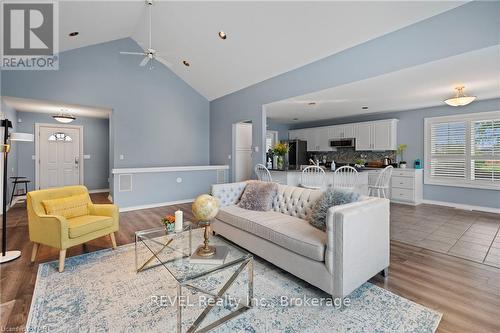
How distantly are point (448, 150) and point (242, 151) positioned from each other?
5.00m

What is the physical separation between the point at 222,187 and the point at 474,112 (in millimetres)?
5759

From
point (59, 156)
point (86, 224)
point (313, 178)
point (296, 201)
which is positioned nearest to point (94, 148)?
point (59, 156)

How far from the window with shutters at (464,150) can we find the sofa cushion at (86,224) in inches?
271

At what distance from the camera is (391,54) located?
3.24m

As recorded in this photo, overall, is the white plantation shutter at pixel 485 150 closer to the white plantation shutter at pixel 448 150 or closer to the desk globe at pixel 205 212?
the white plantation shutter at pixel 448 150

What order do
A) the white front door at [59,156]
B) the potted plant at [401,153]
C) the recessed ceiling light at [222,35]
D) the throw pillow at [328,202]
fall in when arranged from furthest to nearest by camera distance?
1. the white front door at [59,156]
2. the potted plant at [401,153]
3. the recessed ceiling light at [222,35]
4. the throw pillow at [328,202]

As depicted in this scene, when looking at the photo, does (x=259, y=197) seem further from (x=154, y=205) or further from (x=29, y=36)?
(x=29, y=36)

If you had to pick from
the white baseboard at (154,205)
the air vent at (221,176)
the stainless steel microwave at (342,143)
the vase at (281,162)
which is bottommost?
the white baseboard at (154,205)

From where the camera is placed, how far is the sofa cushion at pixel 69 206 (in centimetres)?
281

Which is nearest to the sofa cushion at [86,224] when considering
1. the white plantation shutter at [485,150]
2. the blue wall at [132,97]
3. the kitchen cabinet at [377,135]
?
the blue wall at [132,97]

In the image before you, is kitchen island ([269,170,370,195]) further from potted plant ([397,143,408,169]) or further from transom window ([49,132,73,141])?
transom window ([49,132,73,141])

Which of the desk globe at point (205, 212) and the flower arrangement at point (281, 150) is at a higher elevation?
the flower arrangement at point (281, 150)

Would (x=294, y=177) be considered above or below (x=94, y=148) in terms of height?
below

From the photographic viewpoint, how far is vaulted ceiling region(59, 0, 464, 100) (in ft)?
10.3
